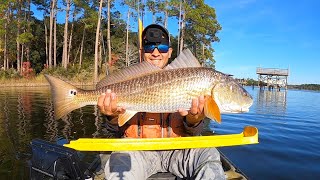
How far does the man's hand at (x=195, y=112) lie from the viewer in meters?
3.47

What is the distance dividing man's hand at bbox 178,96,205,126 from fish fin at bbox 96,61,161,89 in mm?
585

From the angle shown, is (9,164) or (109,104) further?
(9,164)

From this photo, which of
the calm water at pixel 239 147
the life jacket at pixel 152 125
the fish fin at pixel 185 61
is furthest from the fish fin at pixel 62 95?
the calm water at pixel 239 147

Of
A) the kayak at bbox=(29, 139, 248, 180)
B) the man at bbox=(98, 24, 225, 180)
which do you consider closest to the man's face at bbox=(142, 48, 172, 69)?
the man at bbox=(98, 24, 225, 180)

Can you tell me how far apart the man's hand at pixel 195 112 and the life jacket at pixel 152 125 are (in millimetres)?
346

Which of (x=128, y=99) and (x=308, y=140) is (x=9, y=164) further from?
(x=308, y=140)

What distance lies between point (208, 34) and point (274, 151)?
44.6 m

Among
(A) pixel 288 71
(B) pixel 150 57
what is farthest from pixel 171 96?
(A) pixel 288 71

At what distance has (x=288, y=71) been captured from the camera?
53125 mm

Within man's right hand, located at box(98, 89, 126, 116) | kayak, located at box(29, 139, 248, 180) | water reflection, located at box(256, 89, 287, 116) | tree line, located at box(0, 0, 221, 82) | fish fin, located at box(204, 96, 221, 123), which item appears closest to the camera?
kayak, located at box(29, 139, 248, 180)

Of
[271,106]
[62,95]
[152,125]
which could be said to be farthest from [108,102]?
[271,106]

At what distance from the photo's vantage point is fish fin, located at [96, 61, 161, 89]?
3.67m

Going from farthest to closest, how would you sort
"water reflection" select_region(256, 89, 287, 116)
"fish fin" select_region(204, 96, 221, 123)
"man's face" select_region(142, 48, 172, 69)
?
"water reflection" select_region(256, 89, 287, 116)
"man's face" select_region(142, 48, 172, 69)
"fish fin" select_region(204, 96, 221, 123)

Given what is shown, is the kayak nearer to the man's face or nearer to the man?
the man
